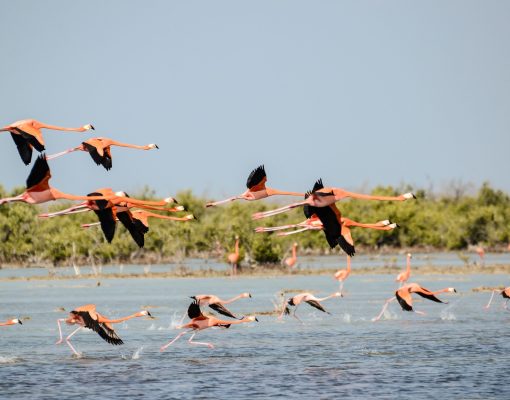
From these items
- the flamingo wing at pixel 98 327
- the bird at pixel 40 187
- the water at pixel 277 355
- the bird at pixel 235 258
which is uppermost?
the bird at pixel 40 187

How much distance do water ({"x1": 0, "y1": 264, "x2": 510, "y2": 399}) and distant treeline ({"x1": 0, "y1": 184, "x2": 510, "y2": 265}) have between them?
861 inches

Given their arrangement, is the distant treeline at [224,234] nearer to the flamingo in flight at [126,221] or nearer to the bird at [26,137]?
the flamingo in flight at [126,221]

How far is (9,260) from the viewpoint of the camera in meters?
73.2

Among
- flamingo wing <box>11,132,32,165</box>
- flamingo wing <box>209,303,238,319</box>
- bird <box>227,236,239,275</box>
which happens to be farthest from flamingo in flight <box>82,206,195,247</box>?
bird <box>227,236,239,275</box>

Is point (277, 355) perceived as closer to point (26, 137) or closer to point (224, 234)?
point (26, 137)

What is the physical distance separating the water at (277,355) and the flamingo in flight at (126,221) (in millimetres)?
3212

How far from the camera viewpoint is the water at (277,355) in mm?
20109

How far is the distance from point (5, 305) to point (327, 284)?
612 inches

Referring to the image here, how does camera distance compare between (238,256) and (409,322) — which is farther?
(238,256)

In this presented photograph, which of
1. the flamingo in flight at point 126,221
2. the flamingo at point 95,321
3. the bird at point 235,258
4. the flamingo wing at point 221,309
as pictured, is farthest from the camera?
the bird at point 235,258

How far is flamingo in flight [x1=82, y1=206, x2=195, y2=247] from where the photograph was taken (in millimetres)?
16484

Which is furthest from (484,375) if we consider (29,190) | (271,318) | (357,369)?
(271,318)

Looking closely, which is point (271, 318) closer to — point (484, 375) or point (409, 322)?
point (409, 322)

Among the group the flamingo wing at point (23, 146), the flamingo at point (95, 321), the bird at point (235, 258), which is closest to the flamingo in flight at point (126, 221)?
the flamingo wing at point (23, 146)
